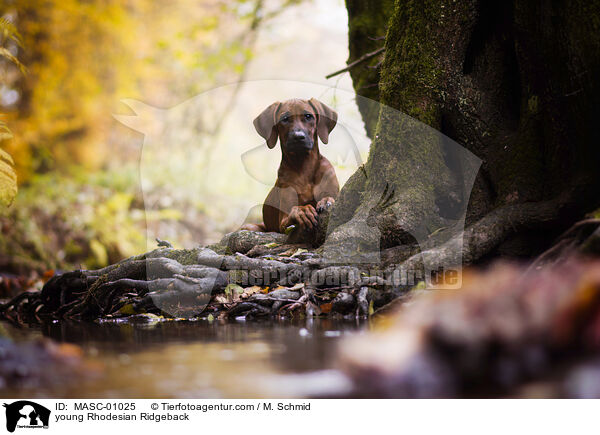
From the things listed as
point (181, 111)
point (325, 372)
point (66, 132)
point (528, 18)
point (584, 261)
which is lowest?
point (325, 372)

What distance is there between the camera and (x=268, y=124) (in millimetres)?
5195

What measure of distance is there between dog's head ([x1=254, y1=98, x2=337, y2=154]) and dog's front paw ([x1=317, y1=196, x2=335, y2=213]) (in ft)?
1.79

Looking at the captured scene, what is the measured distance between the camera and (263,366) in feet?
5.73

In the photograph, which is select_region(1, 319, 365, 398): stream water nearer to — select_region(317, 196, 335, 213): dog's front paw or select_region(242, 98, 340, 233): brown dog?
select_region(317, 196, 335, 213): dog's front paw

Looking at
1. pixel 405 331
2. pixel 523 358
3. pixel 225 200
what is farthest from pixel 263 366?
pixel 225 200

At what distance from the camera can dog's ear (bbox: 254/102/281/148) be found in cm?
516

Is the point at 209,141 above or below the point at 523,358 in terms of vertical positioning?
above

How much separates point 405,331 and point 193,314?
2605 millimetres

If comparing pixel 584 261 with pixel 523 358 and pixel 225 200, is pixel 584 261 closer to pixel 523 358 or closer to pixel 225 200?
pixel 523 358

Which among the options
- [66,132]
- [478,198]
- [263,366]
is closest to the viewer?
[263,366]

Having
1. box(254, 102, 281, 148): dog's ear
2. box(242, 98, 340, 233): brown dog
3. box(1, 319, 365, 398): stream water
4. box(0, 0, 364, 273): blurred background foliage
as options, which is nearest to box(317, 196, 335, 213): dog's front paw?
box(242, 98, 340, 233): brown dog

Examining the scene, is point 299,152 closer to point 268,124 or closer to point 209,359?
point 268,124
